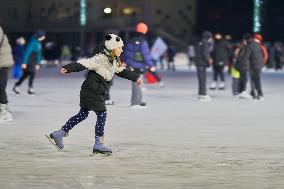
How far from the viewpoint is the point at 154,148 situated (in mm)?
13211

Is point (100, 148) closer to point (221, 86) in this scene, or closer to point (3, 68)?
point (3, 68)

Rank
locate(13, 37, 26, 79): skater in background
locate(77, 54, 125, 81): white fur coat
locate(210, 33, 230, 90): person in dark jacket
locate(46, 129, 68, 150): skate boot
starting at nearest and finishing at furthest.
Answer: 1. locate(77, 54, 125, 81): white fur coat
2. locate(46, 129, 68, 150): skate boot
3. locate(210, 33, 230, 90): person in dark jacket
4. locate(13, 37, 26, 79): skater in background

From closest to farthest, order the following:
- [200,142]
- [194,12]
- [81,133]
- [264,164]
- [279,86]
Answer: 1. [264,164]
2. [200,142]
3. [81,133]
4. [279,86]
5. [194,12]

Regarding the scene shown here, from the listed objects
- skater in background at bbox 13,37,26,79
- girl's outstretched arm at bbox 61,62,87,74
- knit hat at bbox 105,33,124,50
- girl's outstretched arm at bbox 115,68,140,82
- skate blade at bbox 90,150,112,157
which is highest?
knit hat at bbox 105,33,124,50

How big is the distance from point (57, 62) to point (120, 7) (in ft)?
112

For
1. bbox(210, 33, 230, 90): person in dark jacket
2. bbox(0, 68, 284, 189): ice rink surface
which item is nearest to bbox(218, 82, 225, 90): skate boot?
bbox(210, 33, 230, 90): person in dark jacket

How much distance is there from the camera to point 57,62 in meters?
65.6

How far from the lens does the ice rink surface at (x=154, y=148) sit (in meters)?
10.1

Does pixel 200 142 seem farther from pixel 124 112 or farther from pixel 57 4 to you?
pixel 57 4

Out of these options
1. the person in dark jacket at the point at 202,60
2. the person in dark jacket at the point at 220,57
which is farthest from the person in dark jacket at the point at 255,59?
the person in dark jacket at the point at 220,57

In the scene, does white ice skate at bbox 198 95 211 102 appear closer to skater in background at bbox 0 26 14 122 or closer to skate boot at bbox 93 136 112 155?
skater in background at bbox 0 26 14 122

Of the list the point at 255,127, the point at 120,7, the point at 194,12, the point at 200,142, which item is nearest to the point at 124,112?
the point at 255,127

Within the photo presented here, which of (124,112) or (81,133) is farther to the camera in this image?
(124,112)

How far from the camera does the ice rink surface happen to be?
10.1 meters
